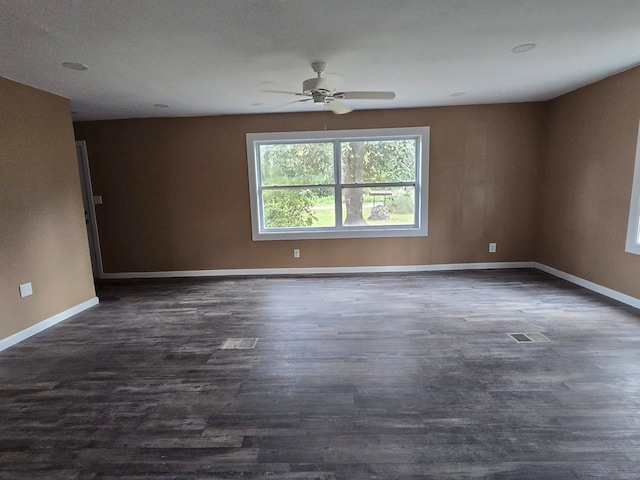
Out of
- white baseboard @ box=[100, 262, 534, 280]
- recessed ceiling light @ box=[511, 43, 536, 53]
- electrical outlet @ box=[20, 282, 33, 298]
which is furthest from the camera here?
white baseboard @ box=[100, 262, 534, 280]

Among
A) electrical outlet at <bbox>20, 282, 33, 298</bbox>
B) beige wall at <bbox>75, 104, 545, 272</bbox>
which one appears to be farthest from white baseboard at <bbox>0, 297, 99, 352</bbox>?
beige wall at <bbox>75, 104, 545, 272</bbox>

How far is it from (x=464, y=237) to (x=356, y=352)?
3090mm

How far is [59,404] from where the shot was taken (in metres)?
2.05

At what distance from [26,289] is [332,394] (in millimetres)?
3074

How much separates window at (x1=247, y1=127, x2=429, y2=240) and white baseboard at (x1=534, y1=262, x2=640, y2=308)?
180cm

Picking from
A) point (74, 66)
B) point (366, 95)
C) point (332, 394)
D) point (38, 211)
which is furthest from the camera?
point (38, 211)

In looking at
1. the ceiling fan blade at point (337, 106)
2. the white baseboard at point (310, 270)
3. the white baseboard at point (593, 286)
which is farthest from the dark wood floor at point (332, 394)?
the ceiling fan blade at point (337, 106)

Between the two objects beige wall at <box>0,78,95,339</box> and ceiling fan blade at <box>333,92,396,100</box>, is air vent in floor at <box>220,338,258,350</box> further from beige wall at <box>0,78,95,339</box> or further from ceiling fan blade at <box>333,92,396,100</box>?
ceiling fan blade at <box>333,92,396,100</box>

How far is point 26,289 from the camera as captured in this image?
3102mm

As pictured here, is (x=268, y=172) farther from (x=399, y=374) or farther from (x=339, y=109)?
(x=399, y=374)

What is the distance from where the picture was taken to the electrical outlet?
306 cm

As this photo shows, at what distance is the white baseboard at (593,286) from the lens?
11.1ft

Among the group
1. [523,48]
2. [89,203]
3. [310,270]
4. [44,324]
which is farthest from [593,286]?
[89,203]

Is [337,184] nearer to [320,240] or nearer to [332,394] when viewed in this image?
[320,240]
